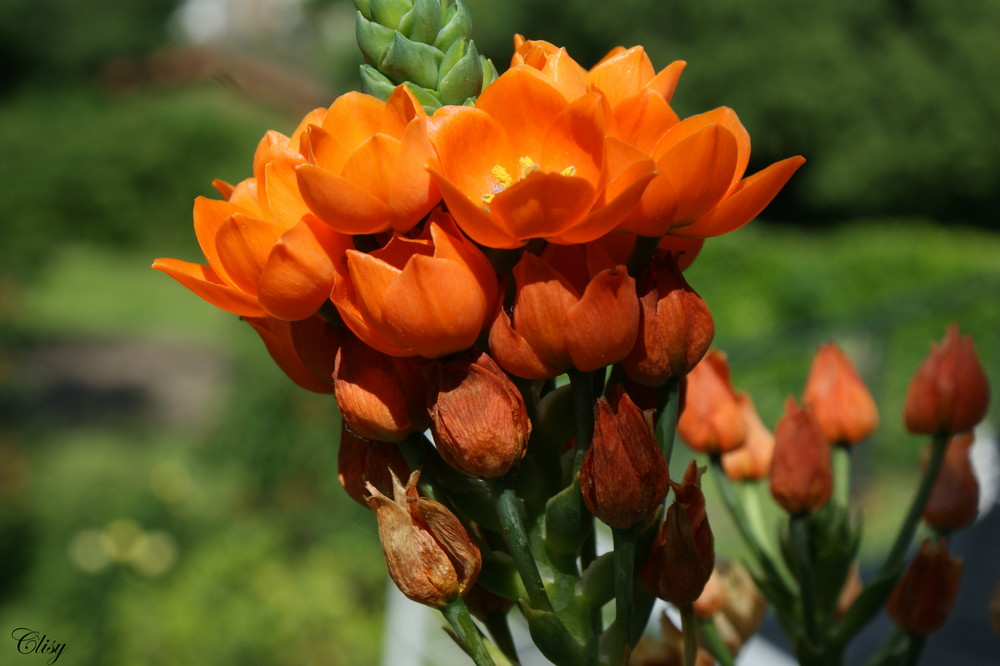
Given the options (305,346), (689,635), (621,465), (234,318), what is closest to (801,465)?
(689,635)

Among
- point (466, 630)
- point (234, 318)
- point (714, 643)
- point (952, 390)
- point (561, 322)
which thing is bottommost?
point (234, 318)

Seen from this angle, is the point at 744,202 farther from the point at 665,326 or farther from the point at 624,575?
the point at 624,575

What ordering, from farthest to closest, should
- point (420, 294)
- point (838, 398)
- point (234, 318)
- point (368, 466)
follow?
1. point (234, 318)
2. point (838, 398)
3. point (368, 466)
4. point (420, 294)

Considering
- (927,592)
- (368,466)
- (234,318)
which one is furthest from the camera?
(234,318)

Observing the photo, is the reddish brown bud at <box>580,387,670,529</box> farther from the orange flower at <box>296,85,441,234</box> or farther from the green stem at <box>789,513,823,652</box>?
the green stem at <box>789,513,823,652</box>

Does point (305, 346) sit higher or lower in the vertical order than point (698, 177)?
lower

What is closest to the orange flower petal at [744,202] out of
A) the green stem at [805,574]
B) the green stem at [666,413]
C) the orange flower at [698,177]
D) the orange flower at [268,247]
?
the orange flower at [698,177]

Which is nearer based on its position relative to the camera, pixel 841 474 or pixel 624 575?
pixel 624 575
